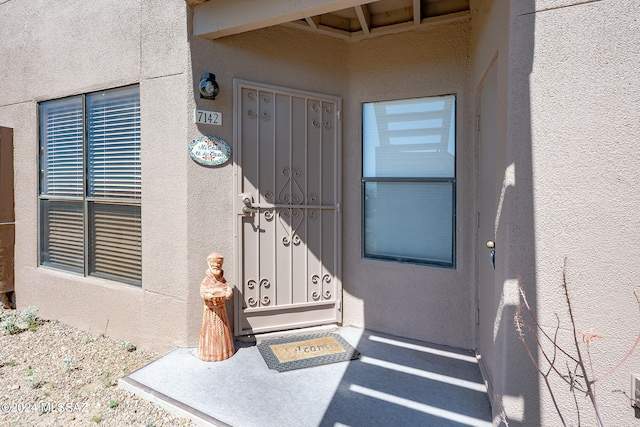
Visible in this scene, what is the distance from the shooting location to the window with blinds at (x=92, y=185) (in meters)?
3.68

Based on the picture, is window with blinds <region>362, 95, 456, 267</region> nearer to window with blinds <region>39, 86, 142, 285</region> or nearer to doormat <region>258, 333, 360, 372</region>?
doormat <region>258, 333, 360, 372</region>

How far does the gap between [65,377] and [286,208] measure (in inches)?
92.3

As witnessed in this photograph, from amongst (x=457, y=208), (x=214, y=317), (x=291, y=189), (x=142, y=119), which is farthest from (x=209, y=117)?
(x=457, y=208)

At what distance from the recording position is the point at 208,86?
316 centimetres

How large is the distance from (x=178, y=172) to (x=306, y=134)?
4.16 feet

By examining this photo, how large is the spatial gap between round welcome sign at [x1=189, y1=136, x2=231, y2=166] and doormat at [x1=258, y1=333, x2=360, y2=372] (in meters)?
1.71

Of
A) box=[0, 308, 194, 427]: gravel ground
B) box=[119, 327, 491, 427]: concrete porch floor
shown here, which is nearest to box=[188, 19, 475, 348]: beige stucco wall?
box=[119, 327, 491, 427]: concrete porch floor

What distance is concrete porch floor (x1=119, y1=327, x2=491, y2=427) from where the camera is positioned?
93.0 inches

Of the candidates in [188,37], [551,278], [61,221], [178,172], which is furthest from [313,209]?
[61,221]

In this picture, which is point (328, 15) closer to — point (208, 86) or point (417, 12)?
point (417, 12)

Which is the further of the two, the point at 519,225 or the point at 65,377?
the point at 65,377

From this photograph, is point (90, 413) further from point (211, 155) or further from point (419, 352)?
point (419, 352)

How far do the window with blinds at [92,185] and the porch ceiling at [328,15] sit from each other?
1094 mm

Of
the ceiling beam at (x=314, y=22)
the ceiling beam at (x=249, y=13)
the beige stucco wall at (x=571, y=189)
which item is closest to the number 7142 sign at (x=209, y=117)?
the ceiling beam at (x=249, y=13)
